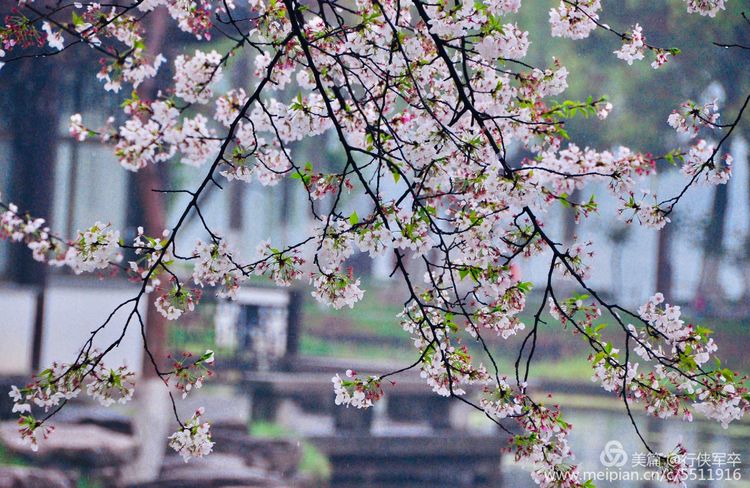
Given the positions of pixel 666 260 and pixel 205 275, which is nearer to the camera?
pixel 205 275

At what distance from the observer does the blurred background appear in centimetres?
427

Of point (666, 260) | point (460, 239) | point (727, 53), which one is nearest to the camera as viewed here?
point (460, 239)

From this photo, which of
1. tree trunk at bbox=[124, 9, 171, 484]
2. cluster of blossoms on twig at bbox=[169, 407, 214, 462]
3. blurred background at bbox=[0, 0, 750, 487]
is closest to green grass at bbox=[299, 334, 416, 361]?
blurred background at bbox=[0, 0, 750, 487]

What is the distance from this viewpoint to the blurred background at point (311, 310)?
4273 mm

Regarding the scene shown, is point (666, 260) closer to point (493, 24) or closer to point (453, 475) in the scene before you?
point (453, 475)

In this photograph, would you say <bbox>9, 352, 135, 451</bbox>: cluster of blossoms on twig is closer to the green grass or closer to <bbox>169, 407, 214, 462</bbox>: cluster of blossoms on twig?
<bbox>169, 407, 214, 462</bbox>: cluster of blossoms on twig

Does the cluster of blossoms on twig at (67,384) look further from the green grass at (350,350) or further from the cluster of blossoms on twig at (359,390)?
the green grass at (350,350)

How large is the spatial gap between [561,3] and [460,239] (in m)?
0.47

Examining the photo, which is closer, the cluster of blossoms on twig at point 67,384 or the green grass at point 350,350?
the cluster of blossoms on twig at point 67,384

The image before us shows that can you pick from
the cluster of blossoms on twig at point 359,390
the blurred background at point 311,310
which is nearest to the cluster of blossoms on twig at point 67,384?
the cluster of blossoms on twig at point 359,390

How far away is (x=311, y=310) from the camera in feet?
27.2

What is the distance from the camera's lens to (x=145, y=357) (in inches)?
188

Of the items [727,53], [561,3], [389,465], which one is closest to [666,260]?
[727,53]

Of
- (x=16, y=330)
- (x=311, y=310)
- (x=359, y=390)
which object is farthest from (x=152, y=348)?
(x=311, y=310)
